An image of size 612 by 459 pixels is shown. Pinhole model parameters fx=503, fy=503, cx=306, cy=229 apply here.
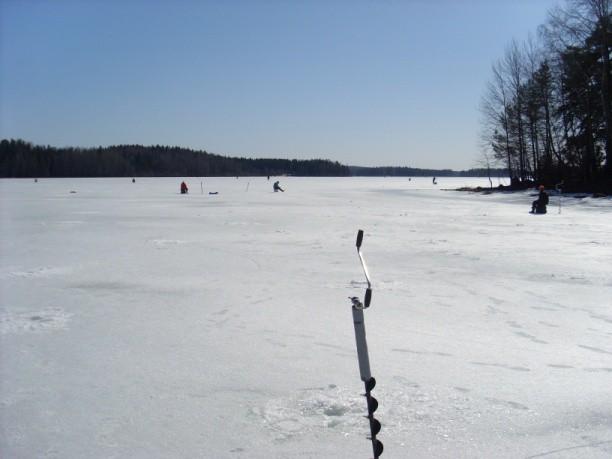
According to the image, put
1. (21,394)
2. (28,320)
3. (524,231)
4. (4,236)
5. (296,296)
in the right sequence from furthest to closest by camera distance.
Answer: (524,231), (4,236), (296,296), (28,320), (21,394)

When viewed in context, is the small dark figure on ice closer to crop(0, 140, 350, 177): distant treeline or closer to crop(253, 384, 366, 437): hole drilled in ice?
crop(253, 384, 366, 437): hole drilled in ice

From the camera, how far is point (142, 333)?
15.6 feet

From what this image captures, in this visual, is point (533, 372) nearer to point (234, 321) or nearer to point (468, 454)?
point (468, 454)

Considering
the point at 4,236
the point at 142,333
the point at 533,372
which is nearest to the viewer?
the point at 533,372

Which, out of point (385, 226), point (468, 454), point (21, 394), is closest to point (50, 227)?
point (385, 226)

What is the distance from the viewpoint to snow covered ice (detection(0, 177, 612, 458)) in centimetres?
286

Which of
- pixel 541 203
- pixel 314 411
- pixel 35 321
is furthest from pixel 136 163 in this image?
pixel 314 411

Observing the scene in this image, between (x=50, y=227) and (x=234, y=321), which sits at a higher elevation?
(x=50, y=227)

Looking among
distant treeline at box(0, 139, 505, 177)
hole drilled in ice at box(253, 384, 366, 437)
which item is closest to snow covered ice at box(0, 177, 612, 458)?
hole drilled in ice at box(253, 384, 366, 437)

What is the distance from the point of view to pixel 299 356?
4152 millimetres

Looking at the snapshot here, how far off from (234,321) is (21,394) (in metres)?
2.14

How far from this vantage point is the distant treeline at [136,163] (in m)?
106

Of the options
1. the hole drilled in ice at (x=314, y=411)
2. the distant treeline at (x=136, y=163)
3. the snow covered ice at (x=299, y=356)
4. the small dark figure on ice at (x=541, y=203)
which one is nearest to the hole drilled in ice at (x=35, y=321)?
the snow covered ice at (x=299, y=356)

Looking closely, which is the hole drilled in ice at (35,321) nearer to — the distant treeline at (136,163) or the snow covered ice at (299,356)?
the snow covered ice at (299,356)
